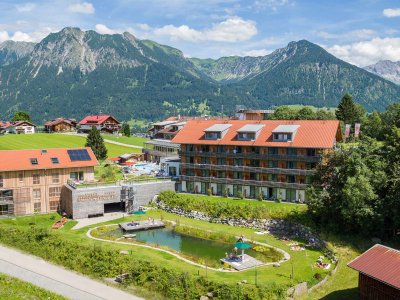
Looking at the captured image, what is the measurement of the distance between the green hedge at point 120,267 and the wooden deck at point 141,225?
9889 millimetres

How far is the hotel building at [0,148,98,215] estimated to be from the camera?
6253cm

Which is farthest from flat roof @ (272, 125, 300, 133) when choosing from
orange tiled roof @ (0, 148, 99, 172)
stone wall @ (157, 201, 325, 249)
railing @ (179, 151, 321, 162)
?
orange tiled roof @ (0, 148, 99, 172)

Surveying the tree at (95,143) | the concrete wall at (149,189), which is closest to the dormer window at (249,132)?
the concrete wall at (149,189)

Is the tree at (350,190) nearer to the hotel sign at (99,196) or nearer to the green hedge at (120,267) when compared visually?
the green hedge at (120,267)

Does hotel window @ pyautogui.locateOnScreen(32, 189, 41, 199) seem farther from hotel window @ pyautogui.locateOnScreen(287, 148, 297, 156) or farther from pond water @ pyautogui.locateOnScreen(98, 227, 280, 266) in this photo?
hotel window @ pyautogui.locateOnScreen(287, 148, 297, 156)

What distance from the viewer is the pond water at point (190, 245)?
47688 mm

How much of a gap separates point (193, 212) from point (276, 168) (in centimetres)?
1434

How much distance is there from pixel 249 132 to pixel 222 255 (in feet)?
81.6

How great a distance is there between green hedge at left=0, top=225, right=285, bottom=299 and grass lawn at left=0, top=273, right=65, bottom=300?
18.0ft

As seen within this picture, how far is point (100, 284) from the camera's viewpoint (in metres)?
38.4

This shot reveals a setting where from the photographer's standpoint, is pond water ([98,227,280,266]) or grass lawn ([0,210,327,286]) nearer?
grass lawn ([0,210,327,286])

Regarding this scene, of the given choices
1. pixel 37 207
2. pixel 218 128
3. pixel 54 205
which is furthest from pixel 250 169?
pixel 37 207

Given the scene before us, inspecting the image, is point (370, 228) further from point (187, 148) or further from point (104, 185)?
point (104, 185)

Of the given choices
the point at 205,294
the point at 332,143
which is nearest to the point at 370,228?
the point at 332,143
